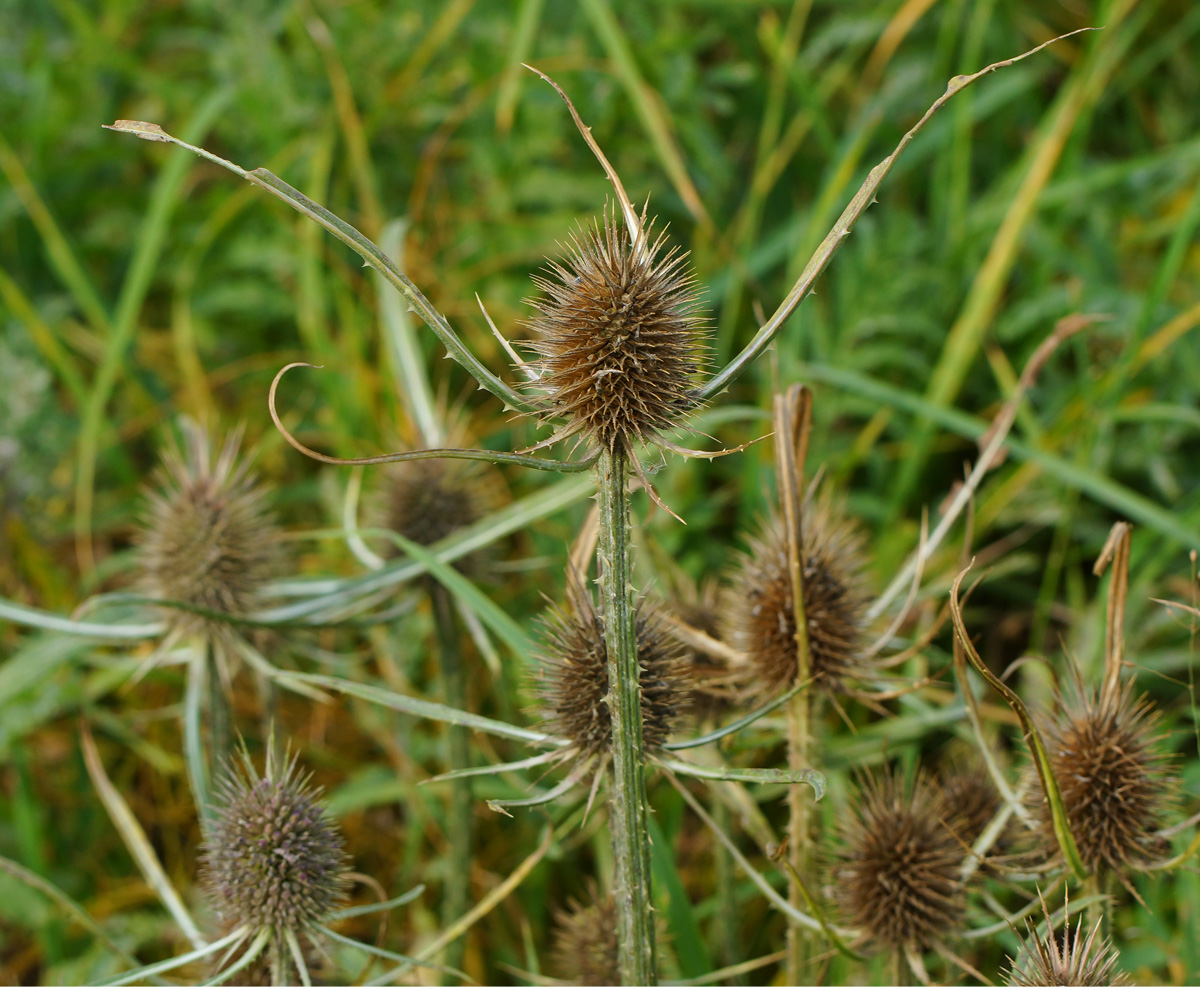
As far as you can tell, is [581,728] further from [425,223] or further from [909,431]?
[425,223]

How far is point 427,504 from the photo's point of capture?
5.90 ft

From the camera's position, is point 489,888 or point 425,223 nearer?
point 489,888

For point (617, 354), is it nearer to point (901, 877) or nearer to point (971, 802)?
point (901, 877)

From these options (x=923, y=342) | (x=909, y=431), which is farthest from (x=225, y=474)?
(x=923, y=342)

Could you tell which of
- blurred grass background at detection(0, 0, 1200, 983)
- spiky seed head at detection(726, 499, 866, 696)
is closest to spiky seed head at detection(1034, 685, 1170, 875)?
spiky seed head at detection(726, 499, 866, 696)

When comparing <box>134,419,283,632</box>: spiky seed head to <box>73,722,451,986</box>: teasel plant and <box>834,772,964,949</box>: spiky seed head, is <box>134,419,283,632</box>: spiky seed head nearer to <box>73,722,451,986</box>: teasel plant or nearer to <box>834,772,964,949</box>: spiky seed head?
<box>73,722,451,986</box>: teasel plant

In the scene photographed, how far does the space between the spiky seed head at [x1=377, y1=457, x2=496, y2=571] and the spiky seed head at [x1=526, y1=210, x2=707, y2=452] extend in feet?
2.89

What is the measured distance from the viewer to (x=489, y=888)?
6.49ft

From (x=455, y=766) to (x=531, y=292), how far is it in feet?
4.36

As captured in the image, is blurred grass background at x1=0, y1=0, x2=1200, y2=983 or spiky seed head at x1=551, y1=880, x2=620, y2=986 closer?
spiky seed head at x1=551, y1=880, x2=620, y2=986

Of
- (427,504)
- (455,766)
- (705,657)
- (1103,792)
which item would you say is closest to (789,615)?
(705,657)

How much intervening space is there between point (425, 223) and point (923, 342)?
138 cm

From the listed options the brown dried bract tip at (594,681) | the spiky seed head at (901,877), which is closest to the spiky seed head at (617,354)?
the brown dried bract tip at (594,681)

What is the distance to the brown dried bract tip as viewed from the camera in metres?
1.05
